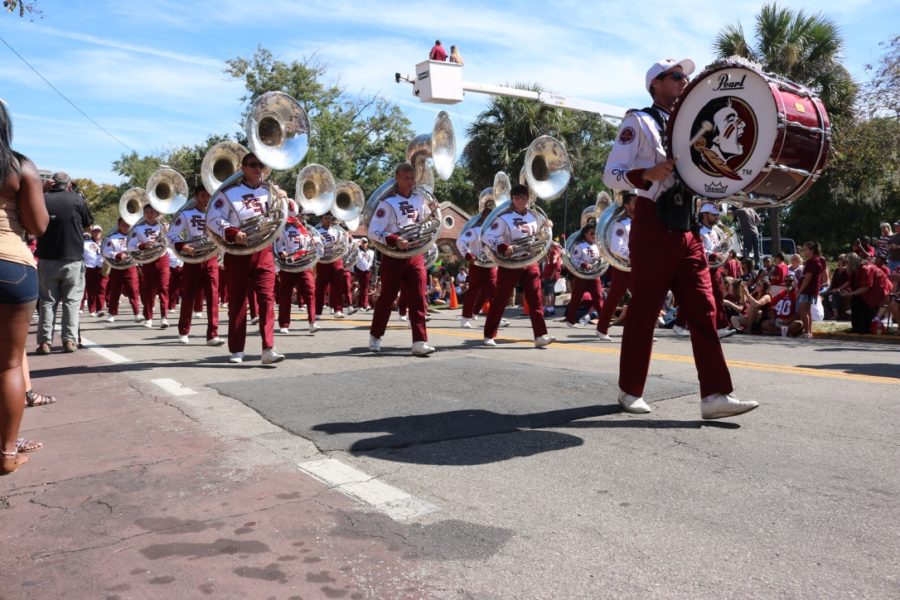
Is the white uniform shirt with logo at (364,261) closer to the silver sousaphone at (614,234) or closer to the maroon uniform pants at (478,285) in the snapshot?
the maroon uniform pants at (478,285)

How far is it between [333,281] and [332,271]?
1.51 feet

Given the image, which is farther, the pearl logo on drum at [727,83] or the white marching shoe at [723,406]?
the white marching shoe at [723,406]

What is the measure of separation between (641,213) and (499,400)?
1704mm

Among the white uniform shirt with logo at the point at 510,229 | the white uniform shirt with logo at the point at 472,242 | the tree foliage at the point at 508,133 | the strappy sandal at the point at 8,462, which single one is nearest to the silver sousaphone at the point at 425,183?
the white uniform shirt with logo at the point at 510,229

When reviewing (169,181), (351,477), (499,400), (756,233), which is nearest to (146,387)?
(499,400)

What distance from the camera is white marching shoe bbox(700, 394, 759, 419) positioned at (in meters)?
4.89

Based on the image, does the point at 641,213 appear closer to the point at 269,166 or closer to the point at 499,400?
the point at 499,400

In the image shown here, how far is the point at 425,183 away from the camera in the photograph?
11289 millimetres

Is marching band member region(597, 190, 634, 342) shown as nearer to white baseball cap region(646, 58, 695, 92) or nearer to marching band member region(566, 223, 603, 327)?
marching band member region(566, 223, 603, 327)

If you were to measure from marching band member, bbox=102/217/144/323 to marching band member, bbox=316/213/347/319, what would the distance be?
3863mm

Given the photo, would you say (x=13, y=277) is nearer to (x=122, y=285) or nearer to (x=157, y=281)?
(x=157, y=281)

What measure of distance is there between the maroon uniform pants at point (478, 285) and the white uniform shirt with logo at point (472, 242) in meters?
0.31

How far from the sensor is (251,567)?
2.86 metres

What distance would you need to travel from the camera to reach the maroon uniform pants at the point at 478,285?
48.4 ft
